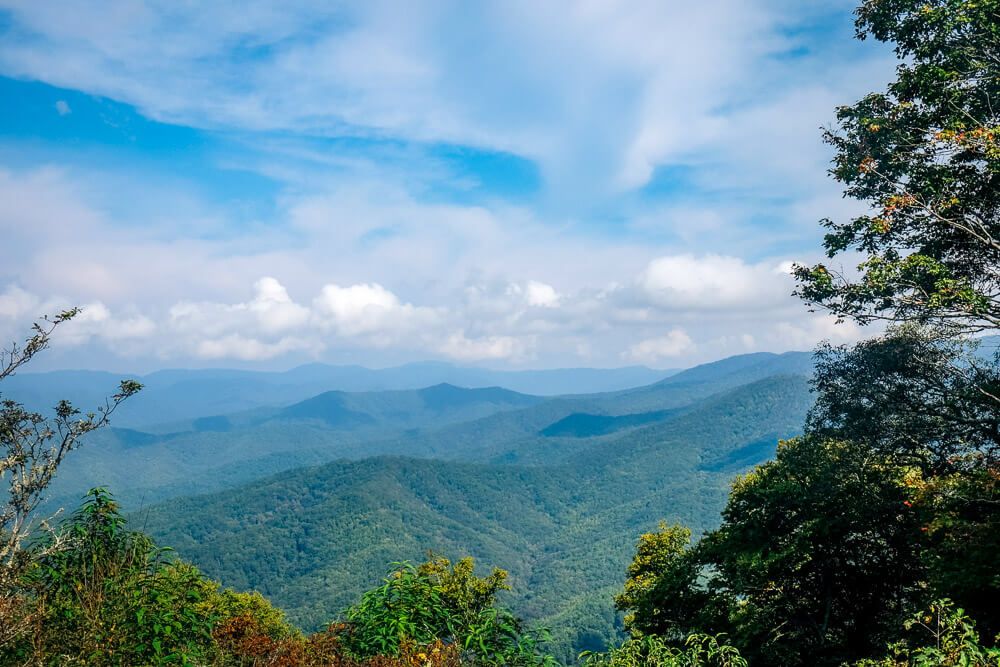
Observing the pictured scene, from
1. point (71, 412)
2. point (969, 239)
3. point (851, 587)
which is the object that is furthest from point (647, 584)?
point (71, 412)

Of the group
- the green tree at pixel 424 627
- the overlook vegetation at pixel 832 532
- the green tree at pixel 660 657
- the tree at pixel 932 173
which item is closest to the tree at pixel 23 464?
the overlook vegetation at pixel 832 532

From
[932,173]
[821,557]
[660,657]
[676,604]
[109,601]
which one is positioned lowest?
[676,604]

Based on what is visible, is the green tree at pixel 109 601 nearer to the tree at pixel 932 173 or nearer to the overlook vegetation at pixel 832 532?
the overlook vegetation at pixel 832 532

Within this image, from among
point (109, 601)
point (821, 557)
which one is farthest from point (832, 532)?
point (109, 601)

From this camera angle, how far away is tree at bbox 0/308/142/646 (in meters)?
6.58

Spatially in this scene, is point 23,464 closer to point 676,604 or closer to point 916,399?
point 916,399

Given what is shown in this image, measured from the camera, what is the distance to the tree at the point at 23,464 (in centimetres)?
658

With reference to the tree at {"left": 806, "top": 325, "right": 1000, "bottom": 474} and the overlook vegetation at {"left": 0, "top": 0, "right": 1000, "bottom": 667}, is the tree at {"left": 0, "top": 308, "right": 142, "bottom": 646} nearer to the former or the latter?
the overlook vegetation at {"left": 0, "top": 0, "right": 1000, "bottom": 667}

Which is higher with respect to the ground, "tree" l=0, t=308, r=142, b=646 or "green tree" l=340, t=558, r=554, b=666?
"tree" l=0, t=308, r=142, b=646

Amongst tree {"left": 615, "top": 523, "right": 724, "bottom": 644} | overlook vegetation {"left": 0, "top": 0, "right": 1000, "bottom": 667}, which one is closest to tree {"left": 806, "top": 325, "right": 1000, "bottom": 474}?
overlook vegetation {"left": 0, "top": 0, "right": 1000, "bottom": 667}

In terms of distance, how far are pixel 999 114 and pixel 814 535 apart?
13.5 m

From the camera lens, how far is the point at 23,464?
26.2 feet

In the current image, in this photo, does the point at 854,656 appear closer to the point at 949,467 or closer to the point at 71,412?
the point at 949,467

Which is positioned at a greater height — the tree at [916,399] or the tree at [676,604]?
the tree at [916,399]
